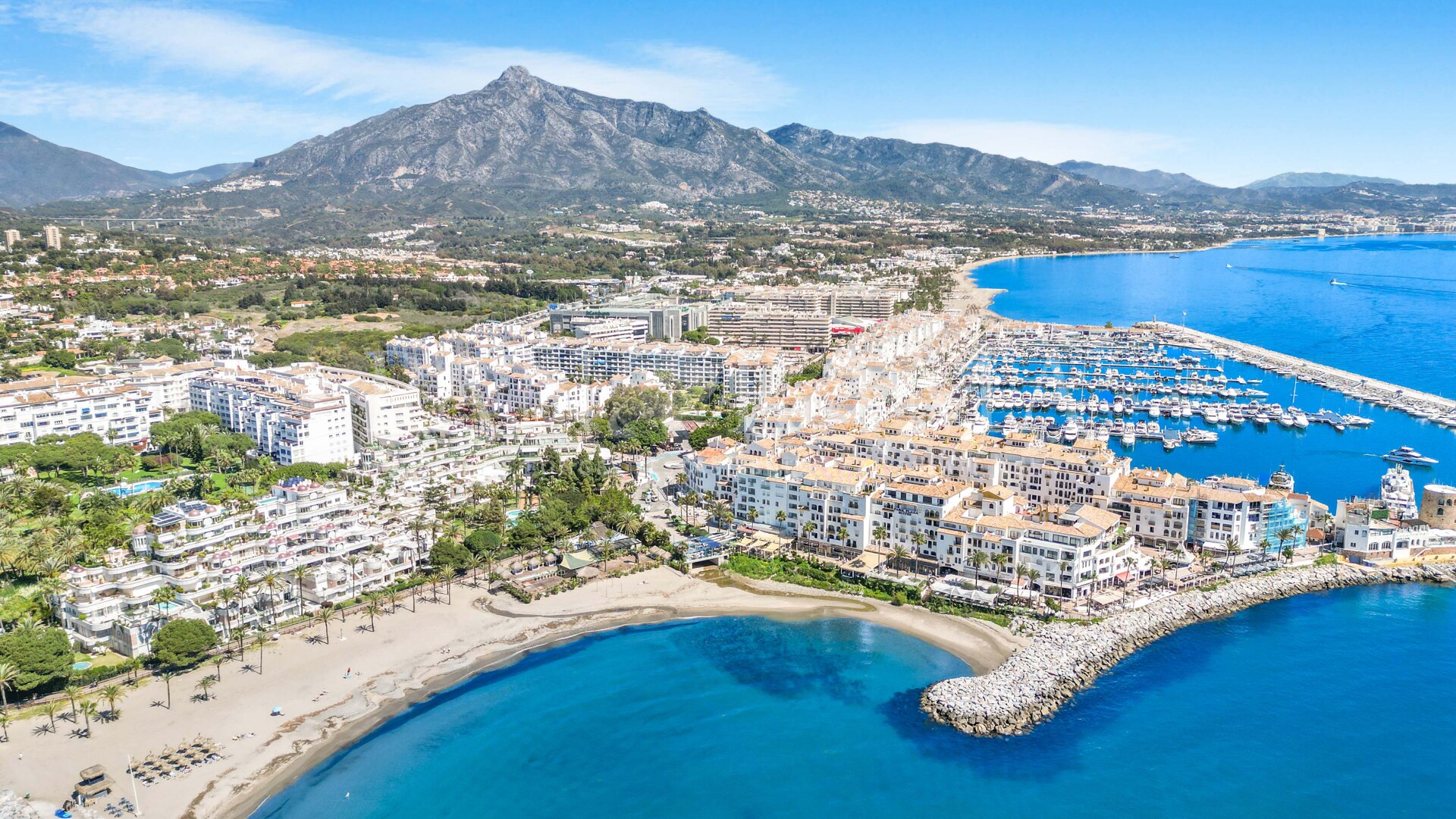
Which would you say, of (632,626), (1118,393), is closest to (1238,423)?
(1118,393)

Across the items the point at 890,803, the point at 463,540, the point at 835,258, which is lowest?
the point at 890,803

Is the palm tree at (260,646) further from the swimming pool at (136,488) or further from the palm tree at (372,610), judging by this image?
the swimming pool at (136,488)

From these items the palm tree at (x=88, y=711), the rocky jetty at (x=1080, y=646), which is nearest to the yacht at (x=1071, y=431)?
the rocky jetty at (x=1080, y=646)

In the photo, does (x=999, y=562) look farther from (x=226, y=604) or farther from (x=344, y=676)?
(x=226, y=604)

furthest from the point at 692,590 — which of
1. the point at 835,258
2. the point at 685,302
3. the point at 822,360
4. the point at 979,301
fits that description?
the point at 835,258

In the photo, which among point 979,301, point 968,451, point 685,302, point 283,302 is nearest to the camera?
point 968,451

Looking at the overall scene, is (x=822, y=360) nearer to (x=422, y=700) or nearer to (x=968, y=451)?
(x=968, y=451)
